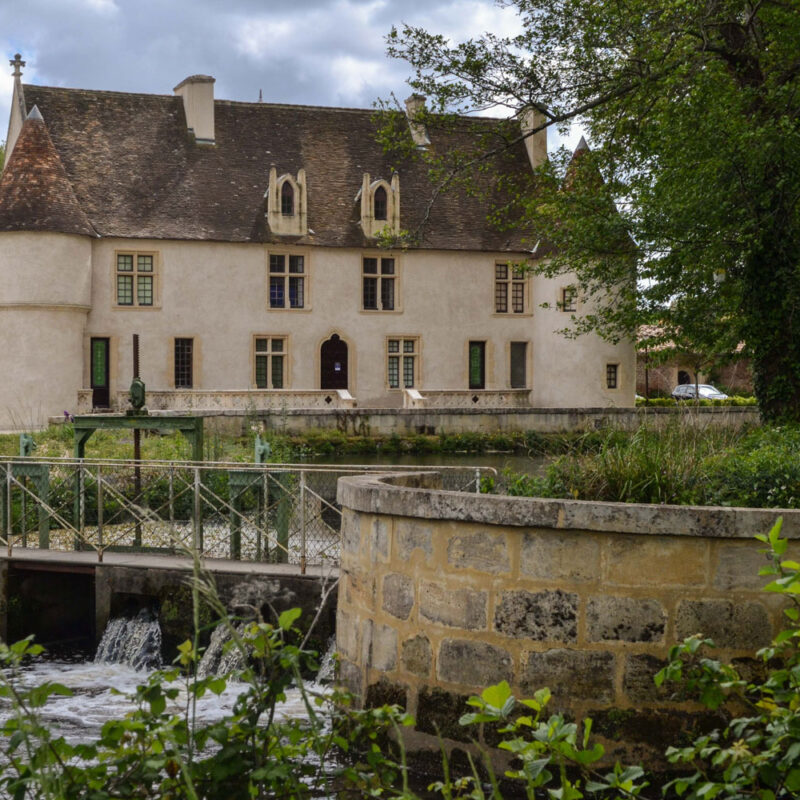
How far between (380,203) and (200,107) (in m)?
6.27

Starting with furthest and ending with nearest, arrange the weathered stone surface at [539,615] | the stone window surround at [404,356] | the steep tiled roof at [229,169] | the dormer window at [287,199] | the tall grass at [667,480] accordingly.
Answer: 1. the stone window surround at [404,356]
2. the dormer window at [287,199]
3. the steep tiled roof at [229,169]
4. the tall grass at [667,480]
5. the weathered stone surface at [539,615]

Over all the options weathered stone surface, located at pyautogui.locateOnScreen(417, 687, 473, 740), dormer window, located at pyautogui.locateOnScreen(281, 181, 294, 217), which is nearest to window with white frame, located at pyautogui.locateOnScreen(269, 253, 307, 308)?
dormer window, located at pyautogui.locateOnScreen(281, 181, 294, 217)

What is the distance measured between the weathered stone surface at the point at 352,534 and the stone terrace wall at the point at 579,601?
600 mm

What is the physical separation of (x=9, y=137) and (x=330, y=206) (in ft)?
36.0

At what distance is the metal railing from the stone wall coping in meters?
3.43

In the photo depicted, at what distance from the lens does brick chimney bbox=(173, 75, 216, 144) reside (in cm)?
3700

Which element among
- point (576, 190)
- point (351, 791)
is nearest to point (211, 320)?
point (576, 190)

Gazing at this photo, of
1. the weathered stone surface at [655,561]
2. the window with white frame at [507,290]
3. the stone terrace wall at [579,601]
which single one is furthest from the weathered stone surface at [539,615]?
the window with white frame at [507,290]

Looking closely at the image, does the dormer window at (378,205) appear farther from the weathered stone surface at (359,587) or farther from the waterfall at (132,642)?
the weathered stone surface at (359,587)

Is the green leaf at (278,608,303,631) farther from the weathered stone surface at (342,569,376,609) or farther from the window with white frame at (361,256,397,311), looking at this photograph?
the window with white frame at (361,256,397,311)

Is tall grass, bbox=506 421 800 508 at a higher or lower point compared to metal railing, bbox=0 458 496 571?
higher

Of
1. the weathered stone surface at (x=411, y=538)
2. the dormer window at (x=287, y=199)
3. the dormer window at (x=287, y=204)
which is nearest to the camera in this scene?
the weathered stone surface at (x=411, y=538)

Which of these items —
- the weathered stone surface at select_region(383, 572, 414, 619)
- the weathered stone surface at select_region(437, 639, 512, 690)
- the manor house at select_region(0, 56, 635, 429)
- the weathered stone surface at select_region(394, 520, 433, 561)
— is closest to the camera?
the weathered stone surface at select_region(437, 639, 512, 690)

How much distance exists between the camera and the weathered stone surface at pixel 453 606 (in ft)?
23.3
